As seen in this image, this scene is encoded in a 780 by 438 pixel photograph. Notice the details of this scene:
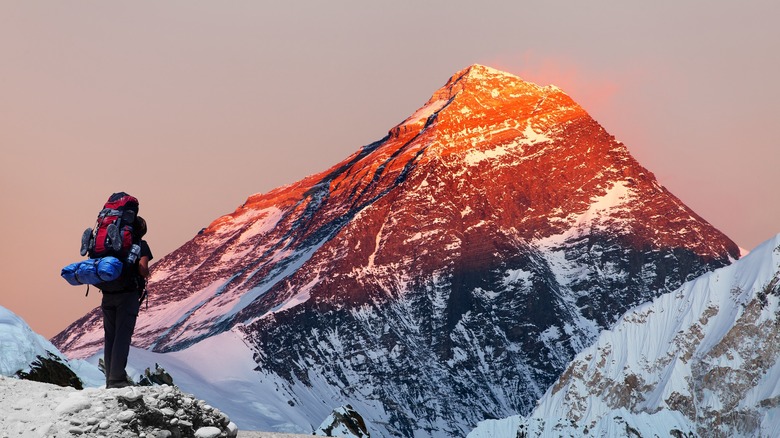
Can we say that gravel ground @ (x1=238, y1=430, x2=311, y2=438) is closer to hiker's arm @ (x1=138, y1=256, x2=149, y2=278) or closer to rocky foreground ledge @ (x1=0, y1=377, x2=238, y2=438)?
rocky foreground ledge @ (x1=0, y1=377, x2=238, y2=438)

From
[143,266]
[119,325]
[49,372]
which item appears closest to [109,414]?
[119,325]

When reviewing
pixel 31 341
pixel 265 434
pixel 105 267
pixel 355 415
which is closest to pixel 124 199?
pixel 105 267

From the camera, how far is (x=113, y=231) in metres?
19.3

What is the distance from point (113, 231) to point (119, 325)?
150 cm

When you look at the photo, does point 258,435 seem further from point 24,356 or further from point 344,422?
point 344,422

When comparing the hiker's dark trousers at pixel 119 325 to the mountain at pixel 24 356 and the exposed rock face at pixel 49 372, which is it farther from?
the exposed rock face at pixel 49 372

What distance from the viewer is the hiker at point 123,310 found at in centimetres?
1962

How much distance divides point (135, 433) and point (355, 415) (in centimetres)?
8013

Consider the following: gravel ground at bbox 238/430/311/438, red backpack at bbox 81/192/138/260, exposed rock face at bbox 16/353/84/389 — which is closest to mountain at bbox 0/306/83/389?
exposed rock face at bbox 16/353/84/389

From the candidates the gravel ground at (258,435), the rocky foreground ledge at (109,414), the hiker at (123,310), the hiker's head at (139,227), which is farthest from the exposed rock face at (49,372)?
the hiker's head at (139,227)

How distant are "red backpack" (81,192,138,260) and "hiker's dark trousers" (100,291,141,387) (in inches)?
27.1

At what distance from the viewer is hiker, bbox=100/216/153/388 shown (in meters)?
19.6

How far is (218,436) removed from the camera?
19250 millimetres

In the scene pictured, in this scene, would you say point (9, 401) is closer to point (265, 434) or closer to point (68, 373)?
point (265, 434)
